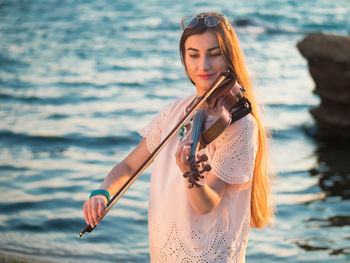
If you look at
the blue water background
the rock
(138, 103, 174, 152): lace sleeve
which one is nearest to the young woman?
(138, 103, 174, 152): lace sleeve

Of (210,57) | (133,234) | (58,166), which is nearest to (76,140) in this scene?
(58,166)

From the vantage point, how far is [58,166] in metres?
6.71

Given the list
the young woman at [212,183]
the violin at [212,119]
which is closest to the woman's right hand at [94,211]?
the young woman at [212,183]

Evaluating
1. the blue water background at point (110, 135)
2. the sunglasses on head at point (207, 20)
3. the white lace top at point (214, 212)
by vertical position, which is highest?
the sunglasses on head at point (207, 20)

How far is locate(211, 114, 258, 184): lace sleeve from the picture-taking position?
224 cm

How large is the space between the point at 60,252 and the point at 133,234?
2.33 ft

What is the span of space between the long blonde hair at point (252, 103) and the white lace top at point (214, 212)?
0.34ft

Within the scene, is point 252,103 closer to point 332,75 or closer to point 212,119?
point 212,119

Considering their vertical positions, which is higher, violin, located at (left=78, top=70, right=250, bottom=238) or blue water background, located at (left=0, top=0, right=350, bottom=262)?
violin, located at (left=78, top=70, right=250, bottom=238)

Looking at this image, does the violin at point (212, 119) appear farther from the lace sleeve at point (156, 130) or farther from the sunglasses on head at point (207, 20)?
the lace sleeve at point (156, 130)

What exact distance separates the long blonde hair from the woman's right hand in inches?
25.6

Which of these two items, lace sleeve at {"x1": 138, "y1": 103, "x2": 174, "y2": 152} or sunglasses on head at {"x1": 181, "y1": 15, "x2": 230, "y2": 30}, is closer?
sunglasses on head at {"x1": 181, "y1": 15, "x2": 230, "y2": 30}

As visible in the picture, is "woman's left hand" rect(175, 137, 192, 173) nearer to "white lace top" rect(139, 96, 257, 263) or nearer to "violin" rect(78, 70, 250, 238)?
"violin" rect(78, 70, 250, 238)

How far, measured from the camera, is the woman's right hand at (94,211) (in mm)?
2180
